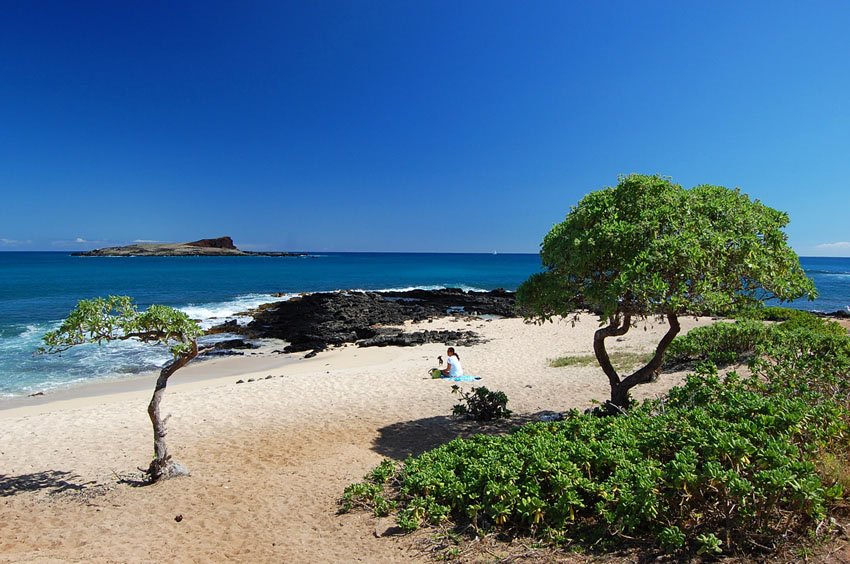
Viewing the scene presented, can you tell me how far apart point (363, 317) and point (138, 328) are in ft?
76.4

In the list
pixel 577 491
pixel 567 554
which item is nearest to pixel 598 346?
pixel 577 491

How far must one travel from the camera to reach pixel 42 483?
294 inches

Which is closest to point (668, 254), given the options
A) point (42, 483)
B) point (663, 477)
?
point (663, 477)

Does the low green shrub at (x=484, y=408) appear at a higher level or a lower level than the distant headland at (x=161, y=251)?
lower

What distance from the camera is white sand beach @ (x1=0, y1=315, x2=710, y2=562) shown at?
546cm

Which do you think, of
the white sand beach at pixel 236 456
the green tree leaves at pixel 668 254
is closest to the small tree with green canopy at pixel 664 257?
the green tree leaves at pixel 668 254

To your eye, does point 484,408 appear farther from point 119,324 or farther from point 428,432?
point 119,324

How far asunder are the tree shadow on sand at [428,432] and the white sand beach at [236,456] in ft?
0.14

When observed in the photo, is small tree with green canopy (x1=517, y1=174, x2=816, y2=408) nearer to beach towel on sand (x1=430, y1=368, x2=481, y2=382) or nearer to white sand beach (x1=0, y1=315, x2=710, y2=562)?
white sand beach (x1=0, y1=315, x2=710, y2=562)

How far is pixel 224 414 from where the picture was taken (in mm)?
10945

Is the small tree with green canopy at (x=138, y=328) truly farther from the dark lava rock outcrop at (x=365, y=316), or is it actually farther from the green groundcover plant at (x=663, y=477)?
the dark lava rock outcrop at (x=365, y=316)

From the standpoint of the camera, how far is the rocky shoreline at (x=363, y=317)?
23.5 meters

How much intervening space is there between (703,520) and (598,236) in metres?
4.27

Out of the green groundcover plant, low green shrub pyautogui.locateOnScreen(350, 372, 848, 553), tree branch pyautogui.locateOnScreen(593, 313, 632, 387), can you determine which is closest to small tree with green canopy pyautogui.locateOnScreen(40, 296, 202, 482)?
the green groundcover plant
